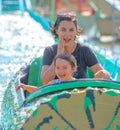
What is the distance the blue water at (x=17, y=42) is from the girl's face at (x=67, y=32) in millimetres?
1650

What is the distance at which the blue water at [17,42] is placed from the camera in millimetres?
6520

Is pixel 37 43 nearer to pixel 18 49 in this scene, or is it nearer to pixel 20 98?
pixel 18 49

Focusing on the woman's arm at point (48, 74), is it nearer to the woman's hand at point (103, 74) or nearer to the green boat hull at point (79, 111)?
the woman's hand at point (103, 74)

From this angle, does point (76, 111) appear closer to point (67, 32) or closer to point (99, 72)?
point (99, 72)

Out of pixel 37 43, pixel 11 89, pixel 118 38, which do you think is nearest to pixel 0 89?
pixel 11 89

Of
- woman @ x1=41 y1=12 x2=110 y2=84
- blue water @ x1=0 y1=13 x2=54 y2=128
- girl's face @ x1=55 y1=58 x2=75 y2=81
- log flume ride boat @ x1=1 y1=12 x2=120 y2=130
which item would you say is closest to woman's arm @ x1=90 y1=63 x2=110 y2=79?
woman @ x1=41 y1=12 x2=110 y2=84

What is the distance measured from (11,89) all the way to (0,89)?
1.53m

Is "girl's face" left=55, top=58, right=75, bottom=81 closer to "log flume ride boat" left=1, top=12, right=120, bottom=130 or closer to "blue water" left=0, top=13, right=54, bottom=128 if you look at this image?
"log flume ride boat" left=1, top=12, right=120, bottom=130

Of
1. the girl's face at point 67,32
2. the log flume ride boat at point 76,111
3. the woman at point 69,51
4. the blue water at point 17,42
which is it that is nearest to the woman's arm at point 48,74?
the woman at point 69,51

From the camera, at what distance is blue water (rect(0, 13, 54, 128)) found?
652 centimetres

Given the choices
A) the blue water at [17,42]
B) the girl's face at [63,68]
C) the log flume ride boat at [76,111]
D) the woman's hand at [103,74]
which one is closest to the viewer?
the log flume ride boat at [76,111]

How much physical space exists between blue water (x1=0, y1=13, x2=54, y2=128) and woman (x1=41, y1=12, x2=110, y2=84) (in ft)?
4.98

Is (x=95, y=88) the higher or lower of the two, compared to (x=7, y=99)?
higher

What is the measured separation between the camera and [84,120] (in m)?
2.63
